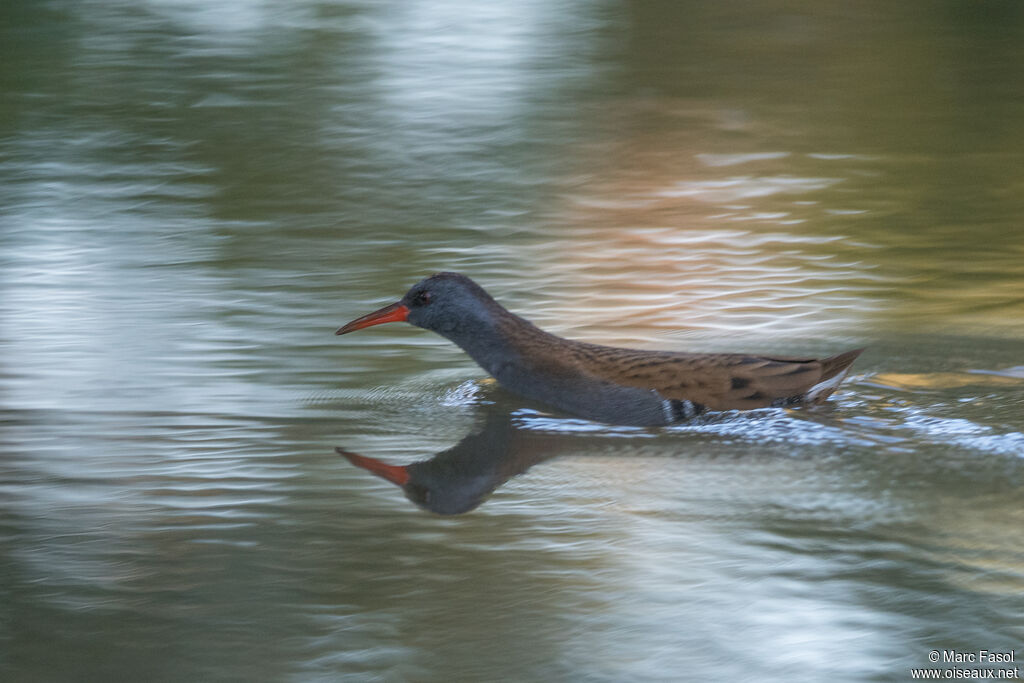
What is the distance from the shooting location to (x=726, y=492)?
553 centimetres

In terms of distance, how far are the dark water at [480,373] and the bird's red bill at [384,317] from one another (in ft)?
0.79

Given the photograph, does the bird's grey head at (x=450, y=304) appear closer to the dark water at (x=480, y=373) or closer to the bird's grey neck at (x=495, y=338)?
the bird's grey neck at (x=495, y=338)

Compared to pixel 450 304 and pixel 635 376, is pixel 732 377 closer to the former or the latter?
pixel 635 376

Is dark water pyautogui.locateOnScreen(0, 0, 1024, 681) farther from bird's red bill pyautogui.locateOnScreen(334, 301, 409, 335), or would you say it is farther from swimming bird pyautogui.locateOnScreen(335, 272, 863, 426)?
bird's red bill pyautogui.locateOnScreen(334, 301, 409, 335)

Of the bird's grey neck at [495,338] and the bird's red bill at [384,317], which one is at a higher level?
the bird's red bill at [384,317]

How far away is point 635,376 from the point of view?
6.25m

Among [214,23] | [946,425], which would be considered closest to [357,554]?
[946,425]

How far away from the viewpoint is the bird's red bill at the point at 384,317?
688 cm

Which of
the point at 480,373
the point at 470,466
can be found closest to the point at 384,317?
the point at 480,373

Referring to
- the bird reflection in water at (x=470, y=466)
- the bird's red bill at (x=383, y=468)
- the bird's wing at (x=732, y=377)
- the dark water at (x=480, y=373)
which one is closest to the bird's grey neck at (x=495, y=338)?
the dark water at (x=480, y=373)

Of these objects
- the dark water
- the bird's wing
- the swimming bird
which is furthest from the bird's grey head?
the bird's wing

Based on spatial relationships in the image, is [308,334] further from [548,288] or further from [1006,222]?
[1006,222]

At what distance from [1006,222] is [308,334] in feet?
14.2

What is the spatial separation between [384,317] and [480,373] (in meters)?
0.51
